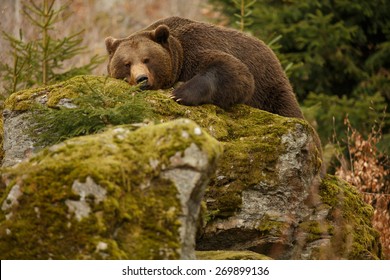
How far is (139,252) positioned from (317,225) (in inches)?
98.5

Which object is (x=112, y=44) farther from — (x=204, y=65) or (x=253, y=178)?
(x=253, y=178)

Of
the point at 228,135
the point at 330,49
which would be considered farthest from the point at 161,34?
the point at 330,49

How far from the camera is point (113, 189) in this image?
3797 millimetres

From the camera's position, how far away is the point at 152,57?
289 inches

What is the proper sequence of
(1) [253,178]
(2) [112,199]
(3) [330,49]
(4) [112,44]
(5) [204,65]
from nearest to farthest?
1. (2) [112,199]
2. (1) [253,178]
3. (5) [204,65]
4. (4) [112,44]
5. (3) [330,49]

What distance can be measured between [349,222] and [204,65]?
2.16 m

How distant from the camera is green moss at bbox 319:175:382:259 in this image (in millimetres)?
5968

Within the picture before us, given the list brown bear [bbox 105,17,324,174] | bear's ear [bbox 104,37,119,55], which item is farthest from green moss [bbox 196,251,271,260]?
bear's ear [bbox 104,37,119,55]

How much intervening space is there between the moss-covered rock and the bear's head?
3.20 m

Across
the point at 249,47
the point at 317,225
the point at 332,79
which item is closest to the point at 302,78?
the point at 332,79

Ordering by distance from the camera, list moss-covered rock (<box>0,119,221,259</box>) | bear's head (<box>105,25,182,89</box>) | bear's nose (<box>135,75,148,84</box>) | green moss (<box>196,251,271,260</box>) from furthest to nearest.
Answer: bear's head (<box>105,25,182,89</box>) → bear's nose (<box>135,75,148,84</box>) → green moss (<box>196,251,271,260</box>) → moss-covered rock (<box>0,119,221,259</box>)

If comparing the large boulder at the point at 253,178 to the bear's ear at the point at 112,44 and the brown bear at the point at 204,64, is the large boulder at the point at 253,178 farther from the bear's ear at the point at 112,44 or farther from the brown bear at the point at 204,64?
the bear's ear at the point at 112,44

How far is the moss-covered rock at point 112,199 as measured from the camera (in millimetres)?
3748

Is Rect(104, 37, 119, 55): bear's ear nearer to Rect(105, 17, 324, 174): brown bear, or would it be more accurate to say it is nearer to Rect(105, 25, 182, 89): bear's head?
Rect(105, 17, 324, 174): brown bear
